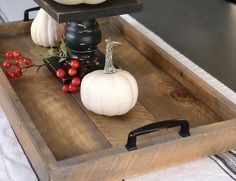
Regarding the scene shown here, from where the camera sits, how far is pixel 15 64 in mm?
1034

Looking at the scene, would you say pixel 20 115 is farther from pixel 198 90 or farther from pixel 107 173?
pixel 198 90

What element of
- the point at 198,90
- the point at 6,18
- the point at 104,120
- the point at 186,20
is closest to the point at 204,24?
the point at 186,20

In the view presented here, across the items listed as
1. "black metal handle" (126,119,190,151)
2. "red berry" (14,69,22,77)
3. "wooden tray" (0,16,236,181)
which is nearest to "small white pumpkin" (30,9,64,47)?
"wooden tray" (0,16,236,181)

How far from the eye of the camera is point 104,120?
873 millimetres

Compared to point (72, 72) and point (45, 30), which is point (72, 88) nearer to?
point (72, 72)

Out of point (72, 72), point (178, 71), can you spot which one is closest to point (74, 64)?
point (72, 72)

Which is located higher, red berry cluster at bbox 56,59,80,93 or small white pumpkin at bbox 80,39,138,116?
small white pumpkin at bbox 80,39,138,116

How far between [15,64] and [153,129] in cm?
42

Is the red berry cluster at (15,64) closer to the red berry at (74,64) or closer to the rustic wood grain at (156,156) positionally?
the red berry at (74,64)

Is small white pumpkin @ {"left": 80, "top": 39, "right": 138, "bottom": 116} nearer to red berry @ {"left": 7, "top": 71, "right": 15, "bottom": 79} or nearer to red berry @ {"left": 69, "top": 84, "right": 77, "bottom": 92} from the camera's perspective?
red berry @ {"left": 69, "top": 84, "right": 77, "bottom": 92}

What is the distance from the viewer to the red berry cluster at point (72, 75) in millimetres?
962

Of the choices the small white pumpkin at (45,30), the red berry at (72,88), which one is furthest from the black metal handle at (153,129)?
the small white pumpkin at (45,30)

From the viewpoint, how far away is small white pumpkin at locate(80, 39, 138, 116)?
33.8 inches

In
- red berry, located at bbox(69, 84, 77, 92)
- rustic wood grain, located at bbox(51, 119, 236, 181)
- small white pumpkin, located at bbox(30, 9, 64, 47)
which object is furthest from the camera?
small white pumpkin, located at bbox(30, 9, 64, 47)
